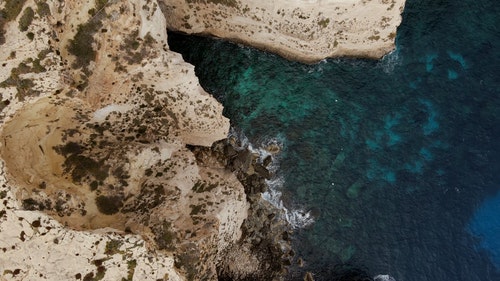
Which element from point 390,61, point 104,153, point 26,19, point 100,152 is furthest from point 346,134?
point 26,19

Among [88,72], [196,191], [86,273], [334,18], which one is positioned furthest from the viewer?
[334,18]

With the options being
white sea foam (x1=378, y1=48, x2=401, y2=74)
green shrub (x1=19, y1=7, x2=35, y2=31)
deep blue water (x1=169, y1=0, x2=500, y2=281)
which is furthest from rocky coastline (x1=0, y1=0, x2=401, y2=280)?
white sea foam (x1=378, y1=48, x2=401, y2=74)

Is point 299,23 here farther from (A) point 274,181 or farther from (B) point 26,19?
(B) point 26,19

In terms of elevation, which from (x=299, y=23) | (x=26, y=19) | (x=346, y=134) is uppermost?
(x=26, y=19)

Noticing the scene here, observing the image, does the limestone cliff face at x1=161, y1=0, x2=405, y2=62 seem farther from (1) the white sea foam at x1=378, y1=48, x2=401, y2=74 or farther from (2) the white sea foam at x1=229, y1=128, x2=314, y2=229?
(2) the white sea foam at x1=229, y1=128, x2=314, y2=229

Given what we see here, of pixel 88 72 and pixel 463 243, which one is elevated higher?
pixel 88 72

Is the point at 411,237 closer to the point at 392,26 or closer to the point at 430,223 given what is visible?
the point at 430,223

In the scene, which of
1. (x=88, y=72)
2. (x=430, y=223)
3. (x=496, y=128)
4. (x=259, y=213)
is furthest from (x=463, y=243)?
(x=88, y=72)
